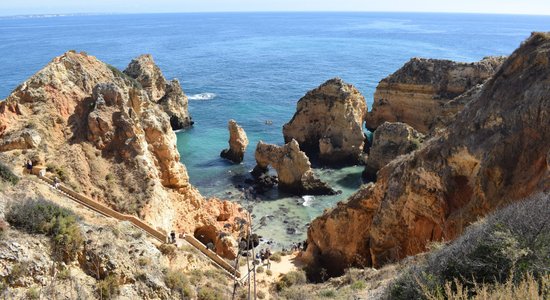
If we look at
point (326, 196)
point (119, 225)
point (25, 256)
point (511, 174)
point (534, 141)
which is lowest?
point (326, 196)

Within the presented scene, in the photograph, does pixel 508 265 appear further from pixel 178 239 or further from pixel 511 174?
pixel 178 239

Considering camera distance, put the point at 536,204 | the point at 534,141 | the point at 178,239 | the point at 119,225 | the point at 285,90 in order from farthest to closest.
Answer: the point at 285,90 < the point at 178,239 < the point at 119,225 < the point at 534,141 < the point at 536,204

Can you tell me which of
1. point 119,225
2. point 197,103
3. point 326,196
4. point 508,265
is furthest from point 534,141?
point 197,103

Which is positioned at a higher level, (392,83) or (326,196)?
(392,83)

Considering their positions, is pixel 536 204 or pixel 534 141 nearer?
pixel 536 204

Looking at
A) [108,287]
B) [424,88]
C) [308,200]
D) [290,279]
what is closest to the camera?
[108,287]

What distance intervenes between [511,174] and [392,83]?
3875 cm

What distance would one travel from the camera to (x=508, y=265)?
8820 millimetres

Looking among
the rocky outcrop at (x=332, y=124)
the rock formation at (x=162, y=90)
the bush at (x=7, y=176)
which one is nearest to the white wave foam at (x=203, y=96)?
the rock formation at (x=162, y=90)

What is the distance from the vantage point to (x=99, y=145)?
2436 centimetres

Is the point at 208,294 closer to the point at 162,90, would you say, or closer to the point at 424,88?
the point at 424,88

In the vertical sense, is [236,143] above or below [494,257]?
below

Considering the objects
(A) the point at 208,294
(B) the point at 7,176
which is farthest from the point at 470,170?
(B) the point at 7,176

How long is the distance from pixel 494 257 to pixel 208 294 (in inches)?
379
